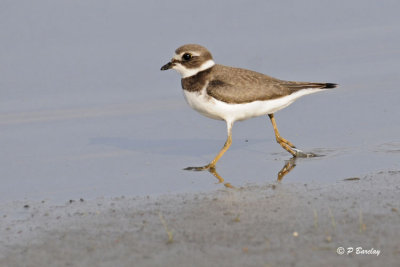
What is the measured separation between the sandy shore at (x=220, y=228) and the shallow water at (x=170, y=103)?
1.83 feet

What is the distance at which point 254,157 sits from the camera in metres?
9.02

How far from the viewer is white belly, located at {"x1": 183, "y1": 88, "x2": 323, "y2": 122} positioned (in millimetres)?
8945

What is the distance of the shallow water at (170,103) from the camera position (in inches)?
332

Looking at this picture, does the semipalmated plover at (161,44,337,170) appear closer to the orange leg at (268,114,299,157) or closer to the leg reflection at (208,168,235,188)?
the orange leg at (268,114,299,157)

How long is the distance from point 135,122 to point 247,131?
1.64 m

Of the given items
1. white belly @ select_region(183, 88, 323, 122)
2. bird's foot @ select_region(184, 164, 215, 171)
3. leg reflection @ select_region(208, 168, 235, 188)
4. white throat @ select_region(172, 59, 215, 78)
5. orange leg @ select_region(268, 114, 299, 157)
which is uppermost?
white throat @ select_region(172, 59, 215, 78)

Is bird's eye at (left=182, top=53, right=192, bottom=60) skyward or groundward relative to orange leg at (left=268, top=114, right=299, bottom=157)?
skyward

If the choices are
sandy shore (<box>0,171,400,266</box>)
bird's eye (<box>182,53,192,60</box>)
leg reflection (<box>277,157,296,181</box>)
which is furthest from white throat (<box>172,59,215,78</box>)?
sandy shore (<box>0,171,400,266</box>)

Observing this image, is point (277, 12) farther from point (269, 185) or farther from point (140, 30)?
point (269, 185)

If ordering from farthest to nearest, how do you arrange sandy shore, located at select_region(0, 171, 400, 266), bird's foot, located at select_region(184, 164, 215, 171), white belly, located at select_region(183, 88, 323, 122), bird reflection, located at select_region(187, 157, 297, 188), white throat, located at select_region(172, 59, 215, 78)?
white throat, located at select_region(172, 59, 215, 78) < white belly, located at select_region(183, 88, 323, 122) < bird's foot, located at select_region(184, 164, 215, 171) < bird reflection, located at select_region(187, 157, 297, 188) < sandy shore, located at select_region(0, 171, 400, 266)

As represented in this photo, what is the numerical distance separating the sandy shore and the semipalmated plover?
1.59 metres

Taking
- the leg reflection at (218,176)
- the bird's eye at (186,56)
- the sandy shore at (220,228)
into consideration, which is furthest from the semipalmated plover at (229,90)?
the sandy shore at (220,228)

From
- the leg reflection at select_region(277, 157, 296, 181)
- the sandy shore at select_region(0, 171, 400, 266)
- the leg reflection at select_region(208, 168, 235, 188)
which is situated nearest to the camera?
the sandy shore at select_region(0, 171, 400, 266)

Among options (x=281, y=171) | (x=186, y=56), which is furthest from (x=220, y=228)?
(x=186, y=56)
